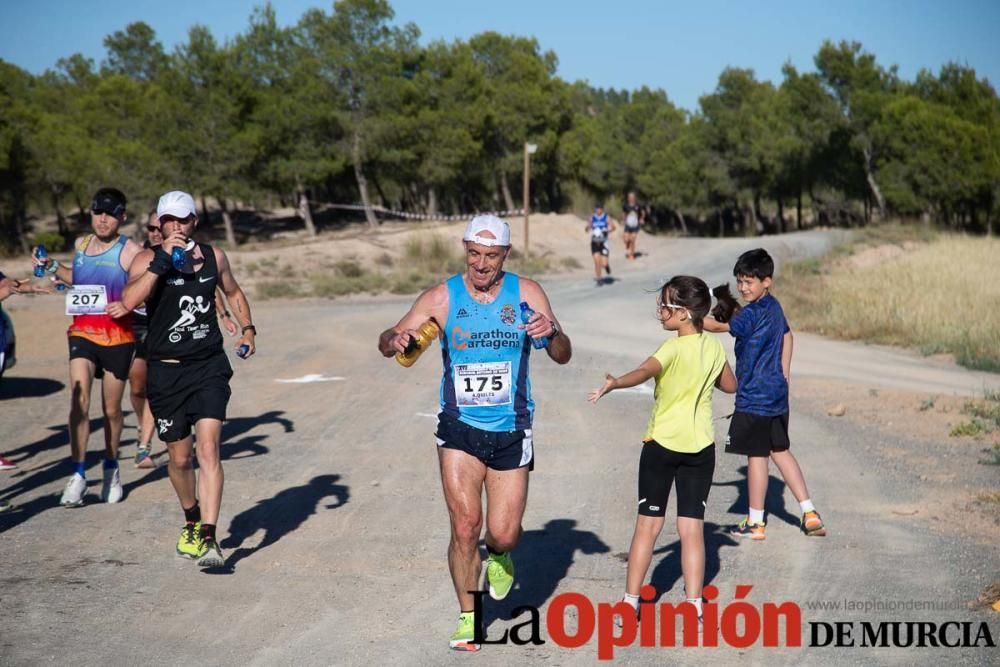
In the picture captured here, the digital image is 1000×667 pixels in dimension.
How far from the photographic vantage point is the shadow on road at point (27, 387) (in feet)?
45.2

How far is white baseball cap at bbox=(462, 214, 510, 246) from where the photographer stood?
16.9ft

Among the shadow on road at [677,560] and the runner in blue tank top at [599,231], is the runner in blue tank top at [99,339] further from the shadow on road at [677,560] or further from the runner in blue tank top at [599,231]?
the runner in blue tank top at [599,231]

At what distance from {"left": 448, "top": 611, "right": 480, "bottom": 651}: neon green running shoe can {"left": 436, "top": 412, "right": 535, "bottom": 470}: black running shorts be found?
740 millimetres

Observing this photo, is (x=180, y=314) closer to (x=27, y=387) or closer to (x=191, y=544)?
(x=191, y=544)

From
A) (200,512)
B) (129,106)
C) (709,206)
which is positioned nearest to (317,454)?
A: (200,512)

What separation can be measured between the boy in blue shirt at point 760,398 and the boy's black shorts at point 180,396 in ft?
10.8

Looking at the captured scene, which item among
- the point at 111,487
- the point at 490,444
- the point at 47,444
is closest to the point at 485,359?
the point at 490,444

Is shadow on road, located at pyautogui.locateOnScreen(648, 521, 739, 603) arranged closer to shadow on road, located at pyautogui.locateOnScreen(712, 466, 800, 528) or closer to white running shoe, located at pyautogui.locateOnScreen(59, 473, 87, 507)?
shadow on road, located at pyautogui.locateOnScreen(712, 466, 800, 528)

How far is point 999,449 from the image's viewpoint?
9820mm

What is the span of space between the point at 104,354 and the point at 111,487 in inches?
40.1

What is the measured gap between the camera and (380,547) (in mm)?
7105

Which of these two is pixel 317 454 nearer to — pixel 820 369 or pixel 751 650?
pixel 751 650

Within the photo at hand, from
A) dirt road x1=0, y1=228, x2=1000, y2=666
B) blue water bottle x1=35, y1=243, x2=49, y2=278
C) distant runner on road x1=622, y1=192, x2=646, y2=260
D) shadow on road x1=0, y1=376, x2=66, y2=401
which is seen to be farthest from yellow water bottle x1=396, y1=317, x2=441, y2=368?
distant runner on road x1=622, y1=192, x2=646, y2=260

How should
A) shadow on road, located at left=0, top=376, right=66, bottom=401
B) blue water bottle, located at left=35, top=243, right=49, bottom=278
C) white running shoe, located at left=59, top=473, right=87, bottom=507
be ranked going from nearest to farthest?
blue water bottle, located at left=35, top=243, right=49, bottom=278, white running shoe, located at left=59, top=473, right=87, bottom=507, shadow on road, located at left=0, top=376, right=66, bottom=401
